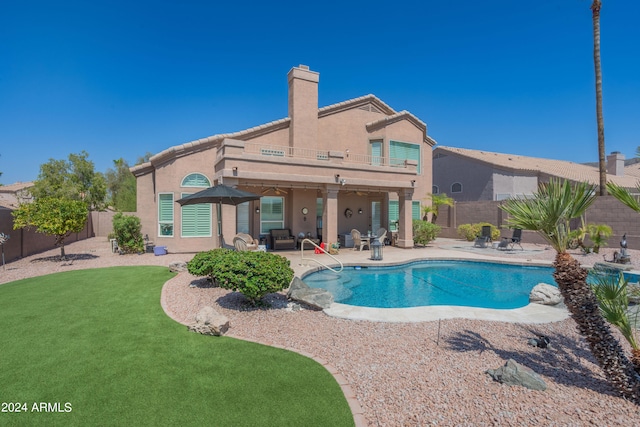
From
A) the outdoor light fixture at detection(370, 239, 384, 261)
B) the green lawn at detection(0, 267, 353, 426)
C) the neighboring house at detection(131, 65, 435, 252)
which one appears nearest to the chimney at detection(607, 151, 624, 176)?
the neighboring house at detection(131, 65, 435, 252)

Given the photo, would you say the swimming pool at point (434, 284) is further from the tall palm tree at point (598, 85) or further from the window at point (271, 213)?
the tall palm tree at point (598, 85)

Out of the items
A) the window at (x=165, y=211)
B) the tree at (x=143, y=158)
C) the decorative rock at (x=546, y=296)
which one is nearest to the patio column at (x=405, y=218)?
the decorative rock at (x=546, y=296)

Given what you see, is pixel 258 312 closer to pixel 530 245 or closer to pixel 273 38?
Result: pixel 530 245

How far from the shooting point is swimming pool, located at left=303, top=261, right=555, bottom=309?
969 cm

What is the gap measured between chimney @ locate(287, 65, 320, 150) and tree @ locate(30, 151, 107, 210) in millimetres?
27350

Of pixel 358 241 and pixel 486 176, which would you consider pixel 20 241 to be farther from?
pixel 486 176

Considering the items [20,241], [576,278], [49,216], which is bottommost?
[20,241]

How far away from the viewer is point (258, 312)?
7.25 meters

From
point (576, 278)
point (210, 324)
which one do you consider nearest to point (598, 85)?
point (576, 278)

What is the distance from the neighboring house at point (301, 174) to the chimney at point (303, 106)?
0.19ft

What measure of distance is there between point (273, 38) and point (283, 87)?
6.76 meters

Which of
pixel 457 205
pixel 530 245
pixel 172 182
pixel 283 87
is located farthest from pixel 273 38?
pixel 530 245

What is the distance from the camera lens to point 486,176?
93.4ft

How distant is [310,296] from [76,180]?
127 ft
